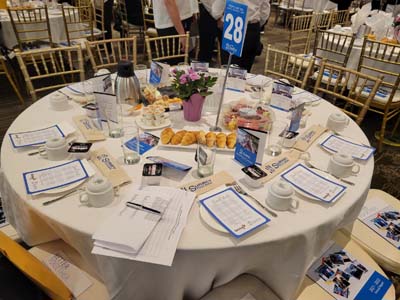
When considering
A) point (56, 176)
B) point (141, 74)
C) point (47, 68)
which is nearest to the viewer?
point (56, 176)

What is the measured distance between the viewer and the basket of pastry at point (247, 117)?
4.73 ft

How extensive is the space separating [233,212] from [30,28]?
11.8 ft

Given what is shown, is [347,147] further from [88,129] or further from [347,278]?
[88,129]

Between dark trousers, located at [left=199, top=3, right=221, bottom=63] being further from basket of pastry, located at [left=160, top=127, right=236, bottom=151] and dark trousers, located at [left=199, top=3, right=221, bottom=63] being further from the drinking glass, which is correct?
basket of pastry, located at [left=160, top=127, right=236, bottom=151]

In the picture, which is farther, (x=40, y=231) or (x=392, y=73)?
(x=392, y=73)

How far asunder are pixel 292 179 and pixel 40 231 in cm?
100

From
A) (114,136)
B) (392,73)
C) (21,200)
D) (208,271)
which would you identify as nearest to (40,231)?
(21,200)

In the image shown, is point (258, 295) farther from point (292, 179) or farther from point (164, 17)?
point (164, 17)

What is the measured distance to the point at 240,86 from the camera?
1968 mm

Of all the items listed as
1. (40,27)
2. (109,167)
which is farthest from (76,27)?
(109,167)

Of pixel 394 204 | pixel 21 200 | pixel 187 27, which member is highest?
pixel 187 27

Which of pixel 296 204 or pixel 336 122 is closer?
pixel 296 204

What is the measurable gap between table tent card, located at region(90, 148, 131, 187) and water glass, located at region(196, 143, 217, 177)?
11.0 inches

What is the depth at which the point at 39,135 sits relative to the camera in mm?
1351
